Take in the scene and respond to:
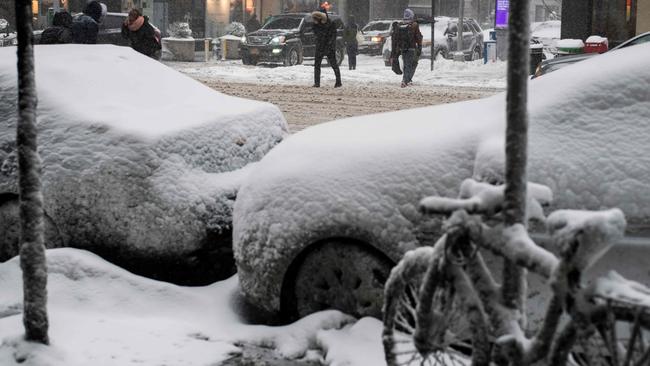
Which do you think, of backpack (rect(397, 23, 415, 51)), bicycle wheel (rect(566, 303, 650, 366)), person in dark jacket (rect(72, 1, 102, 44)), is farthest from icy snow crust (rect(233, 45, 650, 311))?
backpack (rect(397, 23, 415, 51))

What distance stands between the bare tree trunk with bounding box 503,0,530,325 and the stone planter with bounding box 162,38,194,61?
34.5m

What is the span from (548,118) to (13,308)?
2.96m

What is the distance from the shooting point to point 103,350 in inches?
194

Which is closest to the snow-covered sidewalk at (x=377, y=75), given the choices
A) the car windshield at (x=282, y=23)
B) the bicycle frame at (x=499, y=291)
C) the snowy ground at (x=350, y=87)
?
the snowy ground at (x=350, y=87)

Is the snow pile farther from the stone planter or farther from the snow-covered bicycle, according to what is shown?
the stone planter

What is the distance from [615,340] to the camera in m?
2.81

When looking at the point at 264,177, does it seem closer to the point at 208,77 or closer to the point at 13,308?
the point at 13,308

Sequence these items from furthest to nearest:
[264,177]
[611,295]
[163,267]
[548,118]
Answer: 1. [163,267]
2. [264,177]
3. [548,118]
4. [611,295]

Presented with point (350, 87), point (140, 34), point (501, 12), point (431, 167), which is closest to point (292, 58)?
point (501, 12)

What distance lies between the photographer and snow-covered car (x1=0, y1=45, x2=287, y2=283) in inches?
233

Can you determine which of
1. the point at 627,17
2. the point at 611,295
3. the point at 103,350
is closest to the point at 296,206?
the point at 103,350

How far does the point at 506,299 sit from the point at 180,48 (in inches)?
1379

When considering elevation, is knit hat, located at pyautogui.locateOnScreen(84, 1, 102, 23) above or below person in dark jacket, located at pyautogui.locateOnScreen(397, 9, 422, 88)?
above

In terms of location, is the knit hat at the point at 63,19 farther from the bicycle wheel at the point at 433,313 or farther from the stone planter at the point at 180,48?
the stone planter at the point at 180,48
